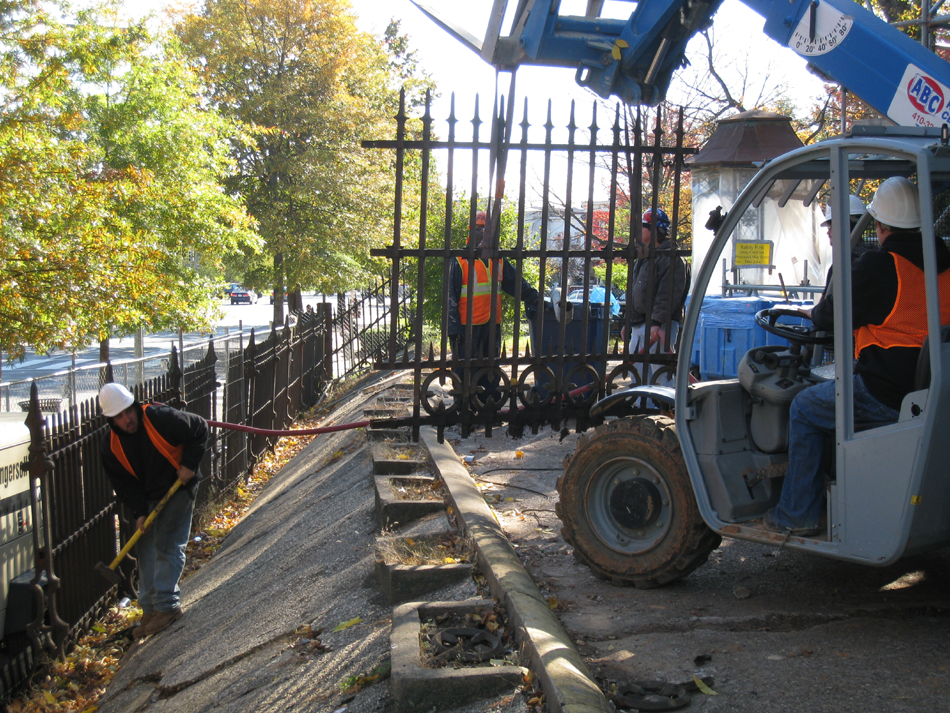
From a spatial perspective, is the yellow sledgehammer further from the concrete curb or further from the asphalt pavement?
the concrete curb

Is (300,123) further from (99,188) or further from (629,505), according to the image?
(629,505)

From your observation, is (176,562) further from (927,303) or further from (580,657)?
(927,303)

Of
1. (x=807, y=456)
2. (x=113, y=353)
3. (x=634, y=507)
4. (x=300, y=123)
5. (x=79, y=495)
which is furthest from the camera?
(x=113, y=353)

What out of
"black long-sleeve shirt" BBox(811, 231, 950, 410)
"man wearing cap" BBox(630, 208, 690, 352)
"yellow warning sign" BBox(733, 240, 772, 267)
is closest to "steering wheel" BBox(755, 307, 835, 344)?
"black long-sleeve shirt" BBox(811, 231, 950, 410)

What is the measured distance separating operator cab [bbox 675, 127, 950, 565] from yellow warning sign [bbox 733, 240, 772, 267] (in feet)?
16.7

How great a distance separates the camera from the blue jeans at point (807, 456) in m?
4.00

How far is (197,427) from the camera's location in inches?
255

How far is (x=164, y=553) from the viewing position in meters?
6.51

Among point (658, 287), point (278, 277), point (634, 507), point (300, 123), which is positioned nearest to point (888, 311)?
point (634, 507)

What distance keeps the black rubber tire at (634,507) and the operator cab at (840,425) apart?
154mm

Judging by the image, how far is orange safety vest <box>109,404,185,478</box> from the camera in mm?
6305

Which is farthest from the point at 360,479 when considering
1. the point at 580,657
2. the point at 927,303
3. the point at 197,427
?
the point at 927,303

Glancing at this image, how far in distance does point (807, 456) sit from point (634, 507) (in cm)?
104

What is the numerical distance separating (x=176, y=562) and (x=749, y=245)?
7.12m
